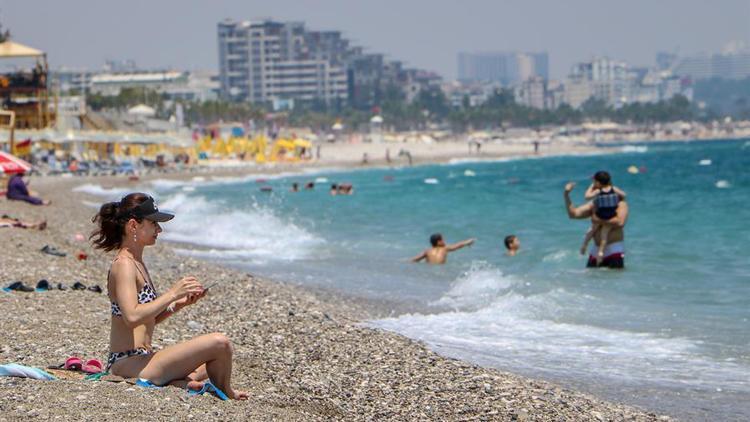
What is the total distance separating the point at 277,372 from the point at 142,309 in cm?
192

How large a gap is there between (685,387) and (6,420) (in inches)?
191

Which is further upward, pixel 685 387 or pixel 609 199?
pixel 609 199

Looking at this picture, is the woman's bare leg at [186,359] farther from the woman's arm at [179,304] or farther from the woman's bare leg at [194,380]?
the woman's arm at [179,304]

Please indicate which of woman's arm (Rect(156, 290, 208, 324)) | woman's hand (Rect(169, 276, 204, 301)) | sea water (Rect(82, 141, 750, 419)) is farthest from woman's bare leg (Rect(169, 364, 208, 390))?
sea water (Rect(82, 141, 750, 419))

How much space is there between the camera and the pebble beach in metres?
6.02

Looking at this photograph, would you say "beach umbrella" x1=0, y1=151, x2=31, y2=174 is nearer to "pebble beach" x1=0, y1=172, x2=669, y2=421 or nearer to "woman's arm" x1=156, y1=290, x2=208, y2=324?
"pebble beach" x1=0, y1=172, x2=669, y2=421

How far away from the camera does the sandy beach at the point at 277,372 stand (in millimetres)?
6020

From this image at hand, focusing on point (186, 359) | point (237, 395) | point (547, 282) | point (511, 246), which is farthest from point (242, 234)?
point (186, 359)

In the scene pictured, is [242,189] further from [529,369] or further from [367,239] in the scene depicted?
[529,369]

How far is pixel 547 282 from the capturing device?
14.9m

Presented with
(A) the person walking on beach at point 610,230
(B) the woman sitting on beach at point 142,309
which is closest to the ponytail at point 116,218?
(B) the woman sitting on beach at point 142,309

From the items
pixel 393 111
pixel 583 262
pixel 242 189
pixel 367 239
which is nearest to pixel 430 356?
pixel 583 262

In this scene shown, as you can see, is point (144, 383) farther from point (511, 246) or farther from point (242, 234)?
point (242, 234)

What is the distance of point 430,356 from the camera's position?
855cm
